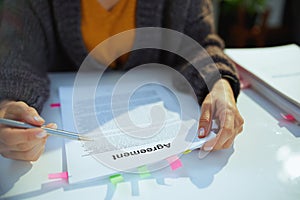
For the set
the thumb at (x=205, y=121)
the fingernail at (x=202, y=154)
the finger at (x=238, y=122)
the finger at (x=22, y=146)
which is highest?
the finger at (x=22, y=146)

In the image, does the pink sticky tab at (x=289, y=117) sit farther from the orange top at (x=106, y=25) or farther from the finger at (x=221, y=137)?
the orange top at (x=106, y=25)

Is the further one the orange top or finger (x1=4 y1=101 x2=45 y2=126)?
the orange top

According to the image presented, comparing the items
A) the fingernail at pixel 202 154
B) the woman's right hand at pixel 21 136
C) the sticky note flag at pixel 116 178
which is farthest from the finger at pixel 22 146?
the fingernail at pixel 202 154

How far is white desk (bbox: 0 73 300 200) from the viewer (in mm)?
401

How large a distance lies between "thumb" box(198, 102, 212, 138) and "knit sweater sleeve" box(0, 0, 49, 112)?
265mm

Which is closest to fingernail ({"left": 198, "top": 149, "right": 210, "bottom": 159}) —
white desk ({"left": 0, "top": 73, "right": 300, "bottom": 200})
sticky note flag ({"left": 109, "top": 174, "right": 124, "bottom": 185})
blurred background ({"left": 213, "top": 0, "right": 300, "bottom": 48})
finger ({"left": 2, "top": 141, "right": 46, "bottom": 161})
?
white desk ({"left": 0, "top": 73, "right": 300, "bottom": 200})

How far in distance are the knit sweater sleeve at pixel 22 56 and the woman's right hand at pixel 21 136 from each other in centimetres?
4

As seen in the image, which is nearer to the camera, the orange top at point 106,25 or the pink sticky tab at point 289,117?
the pink sticky tab at point 289,117

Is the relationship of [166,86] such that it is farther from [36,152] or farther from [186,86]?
[36,152]

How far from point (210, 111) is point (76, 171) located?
0.75ft

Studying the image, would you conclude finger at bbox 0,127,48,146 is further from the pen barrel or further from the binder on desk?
the binder on desk

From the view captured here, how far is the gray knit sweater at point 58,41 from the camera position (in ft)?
1.76

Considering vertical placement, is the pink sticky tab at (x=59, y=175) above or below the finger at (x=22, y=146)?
below

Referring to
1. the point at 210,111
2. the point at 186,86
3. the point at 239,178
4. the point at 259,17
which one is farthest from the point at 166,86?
the point at 259,17
